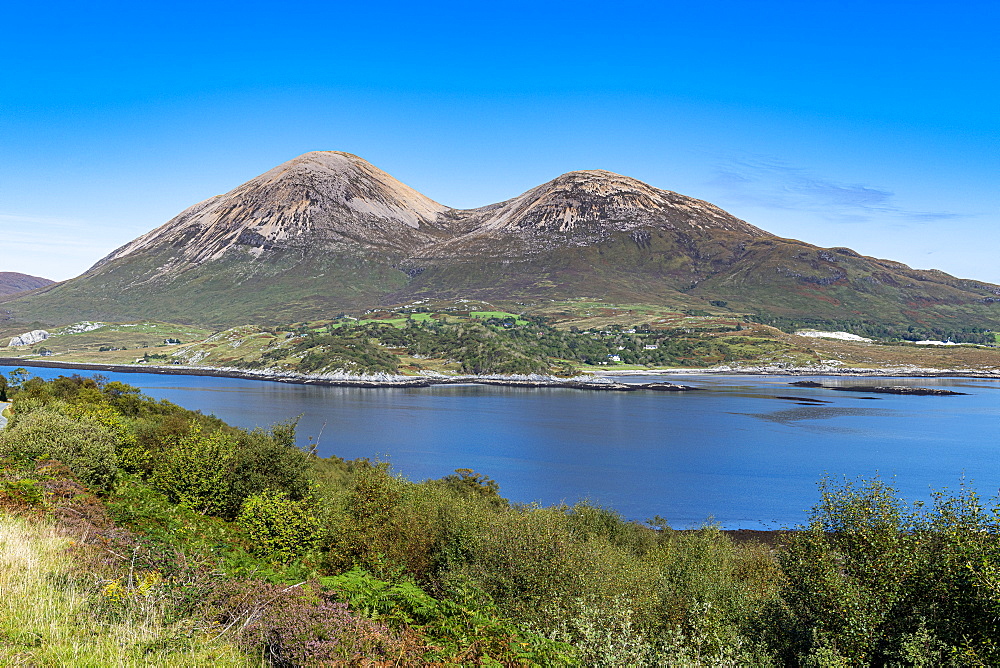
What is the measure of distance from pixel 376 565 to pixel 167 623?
9602 mm

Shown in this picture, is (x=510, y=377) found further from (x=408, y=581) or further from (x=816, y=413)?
(x=408, y=581)

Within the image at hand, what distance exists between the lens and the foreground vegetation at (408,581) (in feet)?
24.0

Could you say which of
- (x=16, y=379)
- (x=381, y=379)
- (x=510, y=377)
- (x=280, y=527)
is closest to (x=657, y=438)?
(x=280, y=527)

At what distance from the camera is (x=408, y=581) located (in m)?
13.4

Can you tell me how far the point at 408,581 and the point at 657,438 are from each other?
7033 cm

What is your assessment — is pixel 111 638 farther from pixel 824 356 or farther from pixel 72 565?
pixel 824 356

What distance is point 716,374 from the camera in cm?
16925

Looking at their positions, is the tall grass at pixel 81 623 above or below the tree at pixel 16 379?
above

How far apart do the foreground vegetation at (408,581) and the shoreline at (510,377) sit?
117m

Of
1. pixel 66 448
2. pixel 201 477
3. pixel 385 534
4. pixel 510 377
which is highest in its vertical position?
pixel 66 448

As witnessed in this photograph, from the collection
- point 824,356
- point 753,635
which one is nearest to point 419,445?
point 753,635

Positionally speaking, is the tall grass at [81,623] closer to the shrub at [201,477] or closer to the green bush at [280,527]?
the green bush at [280,527]

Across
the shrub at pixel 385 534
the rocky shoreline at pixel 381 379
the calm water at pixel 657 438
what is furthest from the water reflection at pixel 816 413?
the shrub at pixel 385 534

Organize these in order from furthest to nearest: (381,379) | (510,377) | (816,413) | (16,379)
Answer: (510,377), (381,379), (816,413), (16,379)
